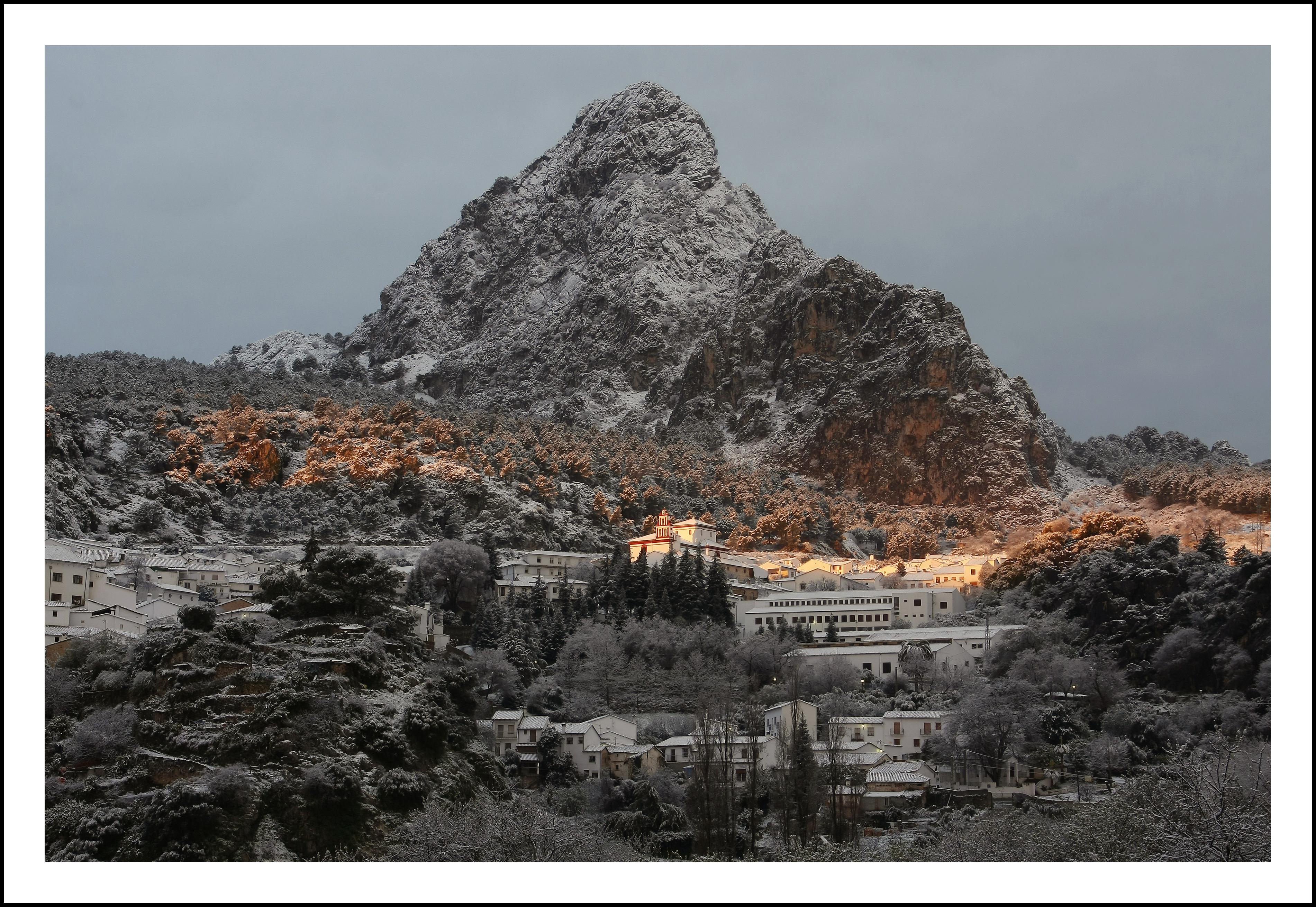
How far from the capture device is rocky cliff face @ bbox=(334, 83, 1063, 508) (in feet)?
412

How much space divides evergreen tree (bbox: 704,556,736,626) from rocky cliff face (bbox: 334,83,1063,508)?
50.5m

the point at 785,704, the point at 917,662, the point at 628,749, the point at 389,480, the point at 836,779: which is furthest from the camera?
the point at 389,480

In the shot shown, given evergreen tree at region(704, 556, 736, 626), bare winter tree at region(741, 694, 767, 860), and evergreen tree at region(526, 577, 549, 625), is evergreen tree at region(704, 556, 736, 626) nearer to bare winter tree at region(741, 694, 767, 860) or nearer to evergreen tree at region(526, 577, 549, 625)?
evergreen tree at region(526, 577, 549, 625)

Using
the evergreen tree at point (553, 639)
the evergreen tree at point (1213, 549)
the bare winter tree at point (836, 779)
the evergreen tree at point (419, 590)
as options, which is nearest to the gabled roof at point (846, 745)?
the bare winter tree at point (836, 779)

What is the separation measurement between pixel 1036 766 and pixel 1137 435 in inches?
4065

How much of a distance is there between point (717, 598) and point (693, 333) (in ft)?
313

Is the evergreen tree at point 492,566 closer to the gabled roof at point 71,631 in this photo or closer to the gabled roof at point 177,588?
the gabled roof at point 177,588

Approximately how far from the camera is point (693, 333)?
16488cm

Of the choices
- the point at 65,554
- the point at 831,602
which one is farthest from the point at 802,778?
the point at 831,602

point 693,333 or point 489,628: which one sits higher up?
point 693,333

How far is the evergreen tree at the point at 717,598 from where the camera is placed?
2795 inches

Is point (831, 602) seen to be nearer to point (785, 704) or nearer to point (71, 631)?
point (785, 704)

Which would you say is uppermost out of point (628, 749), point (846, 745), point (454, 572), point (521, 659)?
point (454, 572)

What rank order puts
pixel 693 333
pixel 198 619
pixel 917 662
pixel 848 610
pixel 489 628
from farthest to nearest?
pixel 693 333 → pixel 848 610 → pixel 917 662 → pixel 489 628 → pixel 198 619
